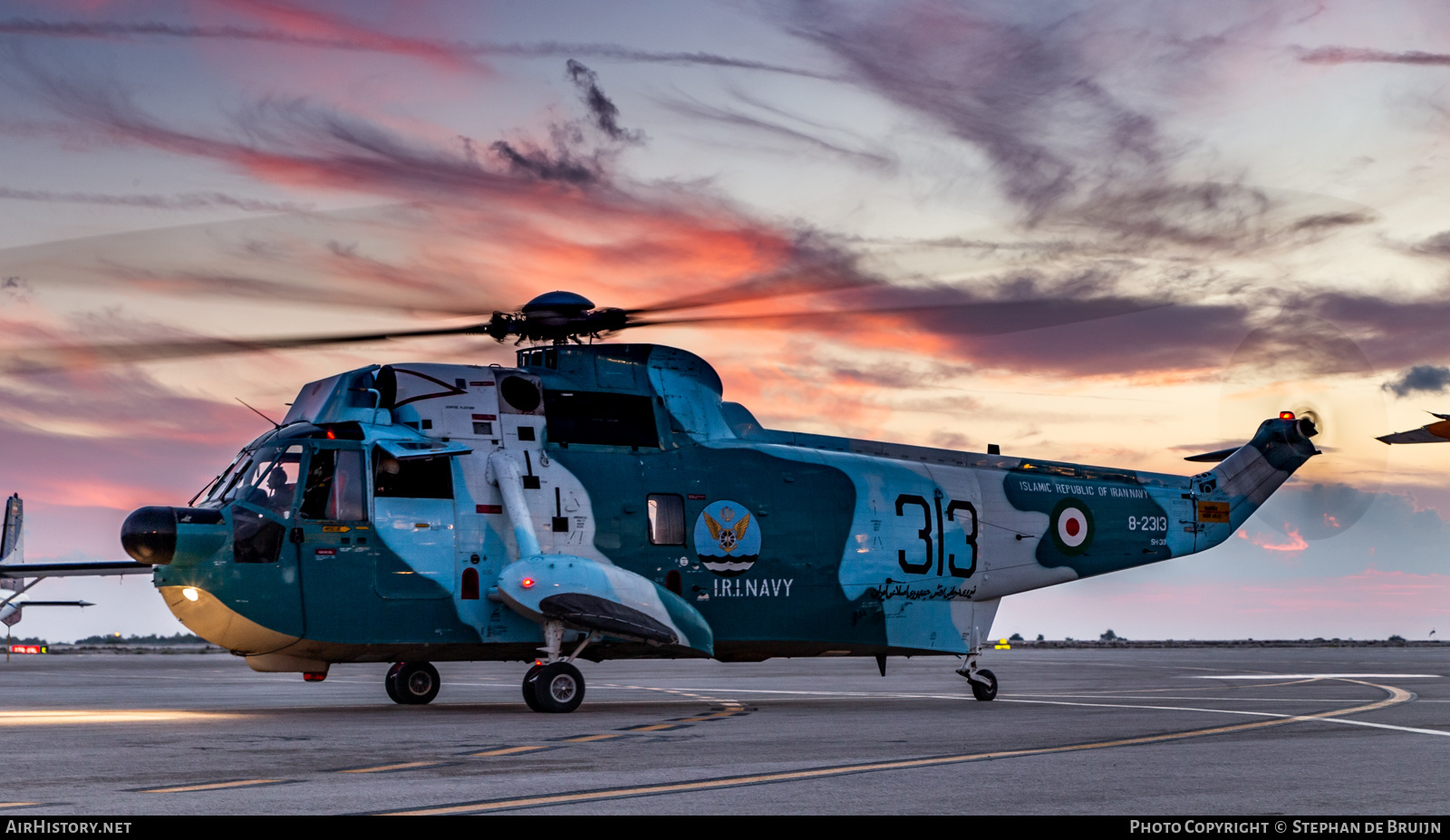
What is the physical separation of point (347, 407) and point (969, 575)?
11.9 meters

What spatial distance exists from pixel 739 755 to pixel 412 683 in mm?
11716

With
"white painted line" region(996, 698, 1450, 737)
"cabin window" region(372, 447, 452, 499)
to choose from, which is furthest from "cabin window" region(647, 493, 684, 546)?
"white painted line" region(996, 698, 1450, 737)

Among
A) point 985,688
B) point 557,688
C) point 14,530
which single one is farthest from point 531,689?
point 14,530

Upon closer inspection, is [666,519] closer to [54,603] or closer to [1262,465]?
[1262,465]

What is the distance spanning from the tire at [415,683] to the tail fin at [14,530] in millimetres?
72332

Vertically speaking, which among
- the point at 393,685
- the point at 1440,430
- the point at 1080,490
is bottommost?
the point at 393,685

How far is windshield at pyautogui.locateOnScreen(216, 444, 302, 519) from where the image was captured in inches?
780

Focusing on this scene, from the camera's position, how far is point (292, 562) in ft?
64.5

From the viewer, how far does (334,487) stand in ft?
66.2

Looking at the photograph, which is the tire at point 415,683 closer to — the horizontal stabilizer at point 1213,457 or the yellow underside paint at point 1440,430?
the horizontal stabilizer at point 1213,457

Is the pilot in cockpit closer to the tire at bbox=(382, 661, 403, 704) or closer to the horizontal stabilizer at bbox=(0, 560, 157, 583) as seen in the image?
the tire at bbox=(382, 661, 403, 704)
